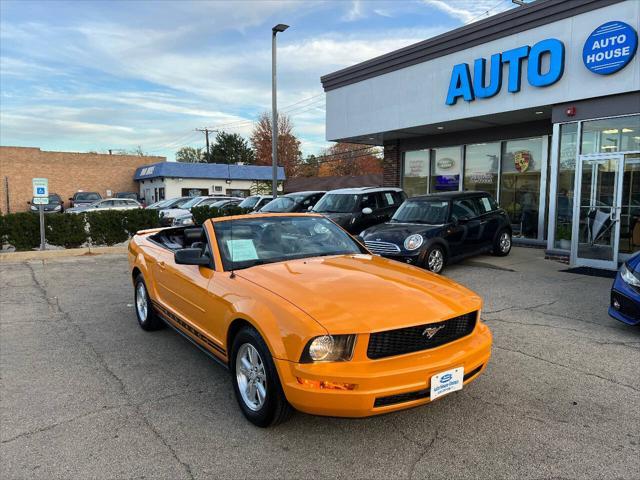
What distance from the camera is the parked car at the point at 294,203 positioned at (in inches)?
547

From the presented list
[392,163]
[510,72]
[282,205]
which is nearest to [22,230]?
[282,205]

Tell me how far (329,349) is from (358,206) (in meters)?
9.18

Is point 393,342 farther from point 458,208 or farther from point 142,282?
point 458,208

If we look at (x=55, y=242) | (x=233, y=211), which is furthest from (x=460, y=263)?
(x=55, y=242)

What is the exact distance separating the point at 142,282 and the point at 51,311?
6.86 feet

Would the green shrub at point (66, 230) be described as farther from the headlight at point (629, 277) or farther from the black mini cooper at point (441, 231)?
the headlight at point (629, 277)

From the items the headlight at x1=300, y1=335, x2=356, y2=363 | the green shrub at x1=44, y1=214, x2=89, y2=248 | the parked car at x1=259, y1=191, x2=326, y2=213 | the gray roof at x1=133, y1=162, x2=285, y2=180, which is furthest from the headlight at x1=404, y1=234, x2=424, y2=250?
the gray roof at x1=133, y1=162, x2=285, y2=180

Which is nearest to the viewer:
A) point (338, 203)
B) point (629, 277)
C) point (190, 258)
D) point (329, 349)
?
point (329, 349)

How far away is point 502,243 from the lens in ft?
35.5

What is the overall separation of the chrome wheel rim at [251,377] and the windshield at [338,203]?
28.3 ft

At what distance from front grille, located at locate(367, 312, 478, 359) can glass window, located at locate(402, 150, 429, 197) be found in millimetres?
13525

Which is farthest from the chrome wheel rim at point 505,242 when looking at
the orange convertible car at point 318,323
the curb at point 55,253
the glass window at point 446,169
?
the curb at point 55,253

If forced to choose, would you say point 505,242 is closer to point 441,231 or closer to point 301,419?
point 441,231

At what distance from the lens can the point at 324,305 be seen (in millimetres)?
3074
